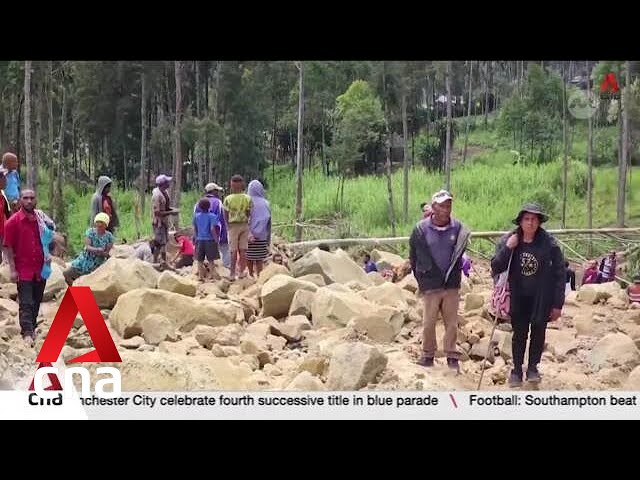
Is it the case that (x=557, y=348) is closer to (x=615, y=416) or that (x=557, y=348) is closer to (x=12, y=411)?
(x=615, y=416)

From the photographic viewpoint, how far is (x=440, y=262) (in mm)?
6797

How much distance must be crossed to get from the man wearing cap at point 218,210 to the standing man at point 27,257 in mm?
1320

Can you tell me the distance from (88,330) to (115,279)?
678 millimetres

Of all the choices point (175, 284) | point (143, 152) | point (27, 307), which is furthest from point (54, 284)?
point (143, 152)

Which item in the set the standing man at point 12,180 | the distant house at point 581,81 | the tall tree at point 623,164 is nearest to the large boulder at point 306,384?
the standing man at point 12,180

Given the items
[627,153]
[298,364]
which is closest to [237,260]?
[298,364]

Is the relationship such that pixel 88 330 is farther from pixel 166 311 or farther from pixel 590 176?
pixel 590 176

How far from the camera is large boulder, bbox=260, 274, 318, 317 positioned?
791 centimetres

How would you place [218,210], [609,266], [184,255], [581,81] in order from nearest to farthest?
[581,81] → [609,266] → [218,210] → [184,255]

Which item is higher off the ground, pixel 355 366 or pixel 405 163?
pixel 405 163

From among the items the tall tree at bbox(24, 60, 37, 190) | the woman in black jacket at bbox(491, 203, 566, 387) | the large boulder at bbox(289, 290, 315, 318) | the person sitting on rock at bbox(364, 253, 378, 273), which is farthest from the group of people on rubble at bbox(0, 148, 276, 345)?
the woman in black jacket at bbox(491, 203, 566, 387)

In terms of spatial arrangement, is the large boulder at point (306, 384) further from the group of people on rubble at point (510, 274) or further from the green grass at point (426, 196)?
the green grass at point (426, 196)

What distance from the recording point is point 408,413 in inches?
262

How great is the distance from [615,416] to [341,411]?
183 cm
